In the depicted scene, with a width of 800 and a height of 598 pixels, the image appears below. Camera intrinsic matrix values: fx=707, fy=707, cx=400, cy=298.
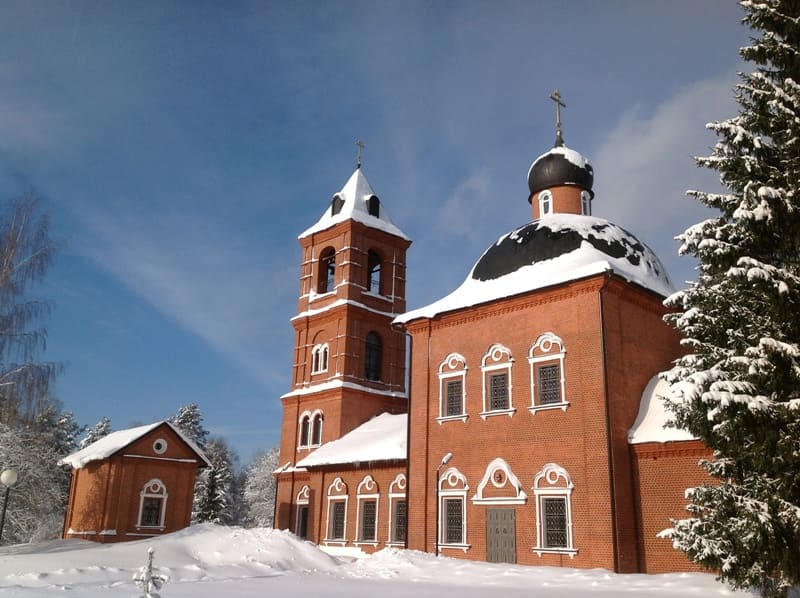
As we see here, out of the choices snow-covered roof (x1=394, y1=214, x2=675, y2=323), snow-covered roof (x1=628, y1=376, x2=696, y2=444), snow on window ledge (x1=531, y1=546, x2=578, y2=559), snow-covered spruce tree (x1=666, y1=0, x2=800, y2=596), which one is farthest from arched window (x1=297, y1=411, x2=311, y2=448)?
snow-covered spruce tree (x1=666, y1=0, x2=800, y2=596)

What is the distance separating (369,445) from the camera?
26500mm

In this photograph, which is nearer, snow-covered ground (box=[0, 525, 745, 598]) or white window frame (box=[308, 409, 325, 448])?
snow-covered ground (box=[0, 525, 745, 598])

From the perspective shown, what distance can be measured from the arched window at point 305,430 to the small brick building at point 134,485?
4.85 m

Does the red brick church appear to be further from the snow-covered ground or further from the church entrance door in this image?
the snow-covered ground

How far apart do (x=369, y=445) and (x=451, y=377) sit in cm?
630

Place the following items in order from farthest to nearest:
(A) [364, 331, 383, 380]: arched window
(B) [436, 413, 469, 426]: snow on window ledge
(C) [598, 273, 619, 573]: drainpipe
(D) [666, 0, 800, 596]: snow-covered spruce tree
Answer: (A) [364, 331, 383, 380]: arched window < (B) [436, 413, 469, 426]: snow on window ledge < (C) [598, 273, 619, 573]: drainpipe < (D) [666, 0, 800, 596]: snow-covered spruce tree

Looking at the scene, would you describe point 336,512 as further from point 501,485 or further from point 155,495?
point 155,495

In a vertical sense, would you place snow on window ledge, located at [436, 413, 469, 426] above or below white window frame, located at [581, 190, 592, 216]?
below

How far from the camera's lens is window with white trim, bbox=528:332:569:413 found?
18.9 m

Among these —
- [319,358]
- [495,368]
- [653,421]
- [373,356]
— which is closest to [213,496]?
[319,358]

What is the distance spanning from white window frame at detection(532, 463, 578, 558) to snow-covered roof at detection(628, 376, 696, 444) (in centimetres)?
195

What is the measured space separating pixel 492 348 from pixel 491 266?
9.70 ft

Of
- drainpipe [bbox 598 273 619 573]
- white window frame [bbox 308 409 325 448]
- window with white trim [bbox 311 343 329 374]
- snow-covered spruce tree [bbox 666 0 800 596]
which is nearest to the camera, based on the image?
snow-covered spruce tree [bbox 666 0 800 596]

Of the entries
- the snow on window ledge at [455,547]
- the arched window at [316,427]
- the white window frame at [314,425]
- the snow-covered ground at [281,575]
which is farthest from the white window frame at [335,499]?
the snow-covered ground at [281,575]
